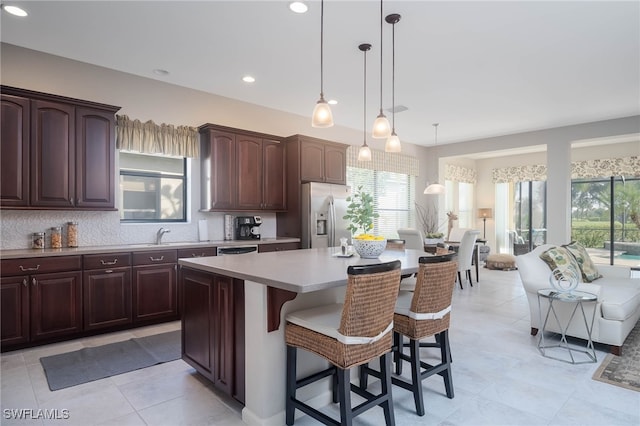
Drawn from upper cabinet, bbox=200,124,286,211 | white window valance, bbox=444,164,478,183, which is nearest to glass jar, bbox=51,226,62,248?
upper cabinet, bbox=200,124,286,211

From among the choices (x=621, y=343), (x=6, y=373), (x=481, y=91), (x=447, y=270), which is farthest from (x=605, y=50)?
(x=6, y=373)

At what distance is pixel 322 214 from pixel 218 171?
1609mm

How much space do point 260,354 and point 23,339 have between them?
2.58 m

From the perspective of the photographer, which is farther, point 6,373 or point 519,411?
point 6,373

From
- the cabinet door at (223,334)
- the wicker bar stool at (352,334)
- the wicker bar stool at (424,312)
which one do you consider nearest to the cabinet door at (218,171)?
the cabinet door at (223,334)

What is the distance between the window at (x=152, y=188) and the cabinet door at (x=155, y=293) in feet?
2.74

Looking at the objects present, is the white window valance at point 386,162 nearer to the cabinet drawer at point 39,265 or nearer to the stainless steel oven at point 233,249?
the stainless steel oven at point 233,249

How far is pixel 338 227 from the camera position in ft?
17.9

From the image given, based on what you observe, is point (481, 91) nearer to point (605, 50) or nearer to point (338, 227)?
point (605, 50)

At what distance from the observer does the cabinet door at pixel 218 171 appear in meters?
4.62

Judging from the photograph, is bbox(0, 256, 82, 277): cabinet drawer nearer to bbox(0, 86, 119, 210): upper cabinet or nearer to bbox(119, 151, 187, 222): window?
bbox(0, 86, 119, 210): upper cabinet

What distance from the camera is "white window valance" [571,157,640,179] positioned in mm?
7480

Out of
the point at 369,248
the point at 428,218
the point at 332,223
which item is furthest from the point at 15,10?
the point at 428,218

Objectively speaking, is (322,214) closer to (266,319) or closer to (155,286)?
(155,286)
